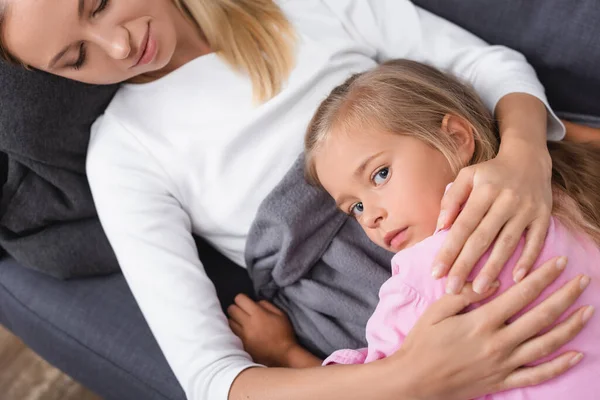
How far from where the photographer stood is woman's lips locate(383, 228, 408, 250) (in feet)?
3.14

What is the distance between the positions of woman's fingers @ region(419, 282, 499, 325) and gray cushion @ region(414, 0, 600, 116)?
2.09 feet

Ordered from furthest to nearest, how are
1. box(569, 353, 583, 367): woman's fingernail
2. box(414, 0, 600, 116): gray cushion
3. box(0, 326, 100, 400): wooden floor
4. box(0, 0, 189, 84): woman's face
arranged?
box(0, 326, 100, 400): wooden floor, box(414, 0, 600, 116): gray cushion, box(0, 0, 189, 84): woman's face, box(569, 353, 583, 367): woman's fingernail

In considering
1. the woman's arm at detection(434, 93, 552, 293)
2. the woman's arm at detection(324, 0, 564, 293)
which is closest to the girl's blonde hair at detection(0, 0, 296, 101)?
the woman's arm at detection(324, 0, 564, 293)

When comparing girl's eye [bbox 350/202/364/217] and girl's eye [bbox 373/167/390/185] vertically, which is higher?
girl's eye [bbox 373/167/390/185]

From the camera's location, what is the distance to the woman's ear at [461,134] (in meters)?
0.97

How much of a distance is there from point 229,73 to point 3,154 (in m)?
0.52

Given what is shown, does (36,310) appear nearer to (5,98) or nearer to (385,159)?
(5,98)

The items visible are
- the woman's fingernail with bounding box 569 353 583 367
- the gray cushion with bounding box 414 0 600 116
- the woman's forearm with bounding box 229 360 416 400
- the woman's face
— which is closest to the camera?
the woman's fingernail with bounding box 569 353 583 367

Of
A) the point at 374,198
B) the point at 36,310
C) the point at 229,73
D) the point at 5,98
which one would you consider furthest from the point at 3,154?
the point at 374,198

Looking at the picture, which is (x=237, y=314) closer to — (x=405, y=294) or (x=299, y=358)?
(x=299, y=358)

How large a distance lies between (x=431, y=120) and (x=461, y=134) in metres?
0.06

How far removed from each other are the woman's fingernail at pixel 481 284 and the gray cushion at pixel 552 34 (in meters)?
0.64

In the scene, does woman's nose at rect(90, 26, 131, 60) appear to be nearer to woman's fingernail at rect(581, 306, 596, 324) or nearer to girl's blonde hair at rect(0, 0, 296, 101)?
girl's blonde hair at rect(0, 0, 296, 101)

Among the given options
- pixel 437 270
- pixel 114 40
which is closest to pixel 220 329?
pixel 437 270
